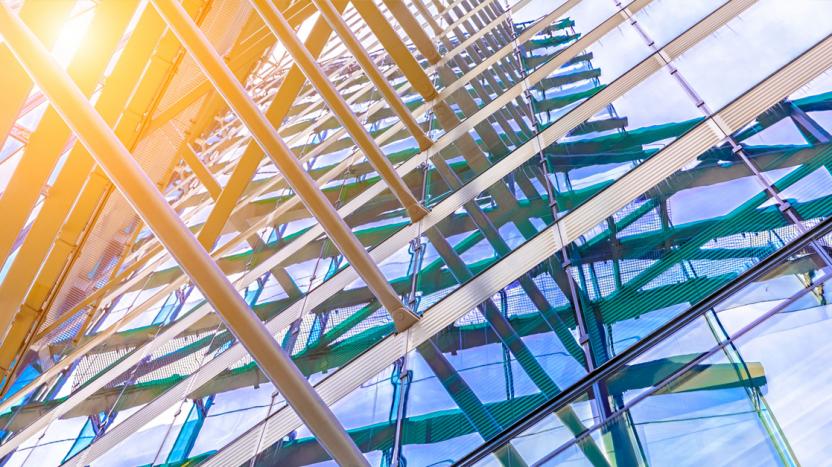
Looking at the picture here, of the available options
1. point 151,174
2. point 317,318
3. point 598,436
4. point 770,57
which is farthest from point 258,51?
point 598,436

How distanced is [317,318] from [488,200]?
2.22m

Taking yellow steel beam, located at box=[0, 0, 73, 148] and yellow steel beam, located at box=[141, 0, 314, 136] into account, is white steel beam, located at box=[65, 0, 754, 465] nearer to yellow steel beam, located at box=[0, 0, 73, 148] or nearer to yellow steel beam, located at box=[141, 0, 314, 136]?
yellow steel beam, located at box=[0, 0, 73, 148]

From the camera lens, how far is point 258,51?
1427cm

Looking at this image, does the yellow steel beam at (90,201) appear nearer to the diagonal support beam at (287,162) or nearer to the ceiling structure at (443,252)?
the ceiling structure at (443,252)

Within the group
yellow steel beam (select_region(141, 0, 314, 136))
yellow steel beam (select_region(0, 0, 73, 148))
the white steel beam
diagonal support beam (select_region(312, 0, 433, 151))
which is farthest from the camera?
yellow steel beam (select_region(141, 0, 314, 136))

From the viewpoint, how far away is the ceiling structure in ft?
14.2

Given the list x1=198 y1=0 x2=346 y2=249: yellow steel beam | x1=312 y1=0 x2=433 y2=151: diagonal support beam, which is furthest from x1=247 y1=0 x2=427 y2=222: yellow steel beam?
x1=198 y1=0 x2=346 y2=249: yellow steel beam

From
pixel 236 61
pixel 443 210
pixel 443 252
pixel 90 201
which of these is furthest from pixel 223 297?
pixel 236 61

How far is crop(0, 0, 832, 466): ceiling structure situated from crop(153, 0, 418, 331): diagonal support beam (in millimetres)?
22

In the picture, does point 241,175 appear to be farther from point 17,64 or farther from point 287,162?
point 287,162

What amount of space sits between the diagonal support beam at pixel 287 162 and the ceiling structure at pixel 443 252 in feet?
0.07

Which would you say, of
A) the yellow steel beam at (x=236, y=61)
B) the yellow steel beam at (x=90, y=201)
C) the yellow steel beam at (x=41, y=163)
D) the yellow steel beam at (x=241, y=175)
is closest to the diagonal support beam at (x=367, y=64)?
the yellow steel beam at (x=241, y=175)

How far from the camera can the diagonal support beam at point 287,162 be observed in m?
7.44

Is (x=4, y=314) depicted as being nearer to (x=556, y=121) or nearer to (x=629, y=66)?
(x=556, y=121)
